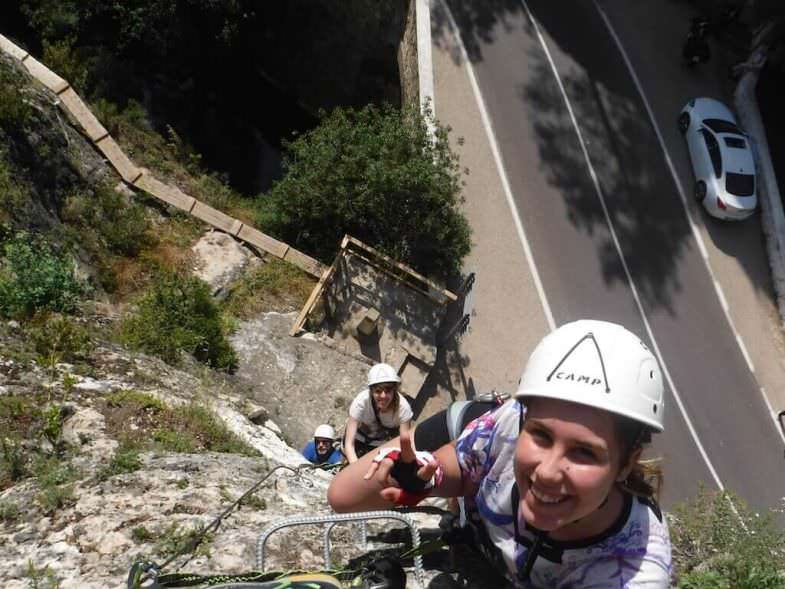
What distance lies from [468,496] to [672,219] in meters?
15.4

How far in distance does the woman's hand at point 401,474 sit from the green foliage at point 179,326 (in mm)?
6878

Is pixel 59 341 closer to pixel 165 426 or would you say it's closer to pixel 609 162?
pixel 165 426

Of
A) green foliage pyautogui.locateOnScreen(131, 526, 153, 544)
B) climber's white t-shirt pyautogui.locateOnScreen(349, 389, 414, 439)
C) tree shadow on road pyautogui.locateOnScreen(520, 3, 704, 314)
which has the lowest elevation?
green foliage pyautogui.locateOnScreen(131, 526, 153, 544)

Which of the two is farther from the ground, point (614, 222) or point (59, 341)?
point (614, 222)

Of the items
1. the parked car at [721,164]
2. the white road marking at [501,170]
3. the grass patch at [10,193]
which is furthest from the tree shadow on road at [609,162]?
the grass patch at [10,193]

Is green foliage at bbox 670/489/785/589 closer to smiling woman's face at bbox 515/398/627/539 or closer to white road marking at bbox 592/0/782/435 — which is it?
smiling woman's face at bbox 515/398/627/539

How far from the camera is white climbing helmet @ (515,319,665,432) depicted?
3.16 meters

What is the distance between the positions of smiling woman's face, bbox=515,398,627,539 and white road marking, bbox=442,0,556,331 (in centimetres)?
1282

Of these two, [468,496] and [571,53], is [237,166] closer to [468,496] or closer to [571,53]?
[571,53]

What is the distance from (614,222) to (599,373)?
1495 centimetres

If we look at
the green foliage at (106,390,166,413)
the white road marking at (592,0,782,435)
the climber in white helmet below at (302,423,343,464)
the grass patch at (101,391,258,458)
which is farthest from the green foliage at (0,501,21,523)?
the white road marking at (592,0,782,435)

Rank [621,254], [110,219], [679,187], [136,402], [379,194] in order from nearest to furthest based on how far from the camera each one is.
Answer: [136,402] → [110,219] → [379,194] → [621,254] → [679,187]

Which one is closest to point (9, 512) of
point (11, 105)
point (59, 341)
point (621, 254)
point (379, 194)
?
point (59, 341)

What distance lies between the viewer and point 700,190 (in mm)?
17938
